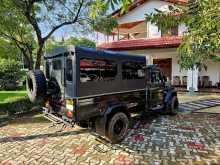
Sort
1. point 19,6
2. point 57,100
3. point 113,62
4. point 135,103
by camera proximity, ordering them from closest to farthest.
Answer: point 57,100 < point 113,62 < point 135,103 < point 19,6

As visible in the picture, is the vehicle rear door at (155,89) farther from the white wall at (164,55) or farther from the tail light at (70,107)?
the white wall at (164,55)

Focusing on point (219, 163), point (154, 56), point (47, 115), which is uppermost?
point (154, 56)

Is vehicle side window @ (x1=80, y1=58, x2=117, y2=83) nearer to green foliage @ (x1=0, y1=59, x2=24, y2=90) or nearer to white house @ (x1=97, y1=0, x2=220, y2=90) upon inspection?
white house @ (x1=97, y1=0, x2=220, y2=90)

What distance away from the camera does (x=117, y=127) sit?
24.9 feet

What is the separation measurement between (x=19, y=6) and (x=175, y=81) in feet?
45.9

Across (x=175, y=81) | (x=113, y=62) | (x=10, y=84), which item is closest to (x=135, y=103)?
(x=113, y=62)

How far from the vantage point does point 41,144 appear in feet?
23.6

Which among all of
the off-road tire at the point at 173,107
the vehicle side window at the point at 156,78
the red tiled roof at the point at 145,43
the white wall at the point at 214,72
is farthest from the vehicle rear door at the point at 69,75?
the white wall at the point at 214,72

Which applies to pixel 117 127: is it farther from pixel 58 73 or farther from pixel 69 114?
pixel 58 73

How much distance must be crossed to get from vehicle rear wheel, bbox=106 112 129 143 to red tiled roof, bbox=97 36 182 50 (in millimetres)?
11662

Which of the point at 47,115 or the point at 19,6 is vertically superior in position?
the point at 19,6

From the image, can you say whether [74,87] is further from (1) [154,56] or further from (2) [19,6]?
(1) [154,56]

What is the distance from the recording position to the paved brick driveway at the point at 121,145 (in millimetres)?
6078

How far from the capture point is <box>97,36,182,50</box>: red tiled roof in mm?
18578
